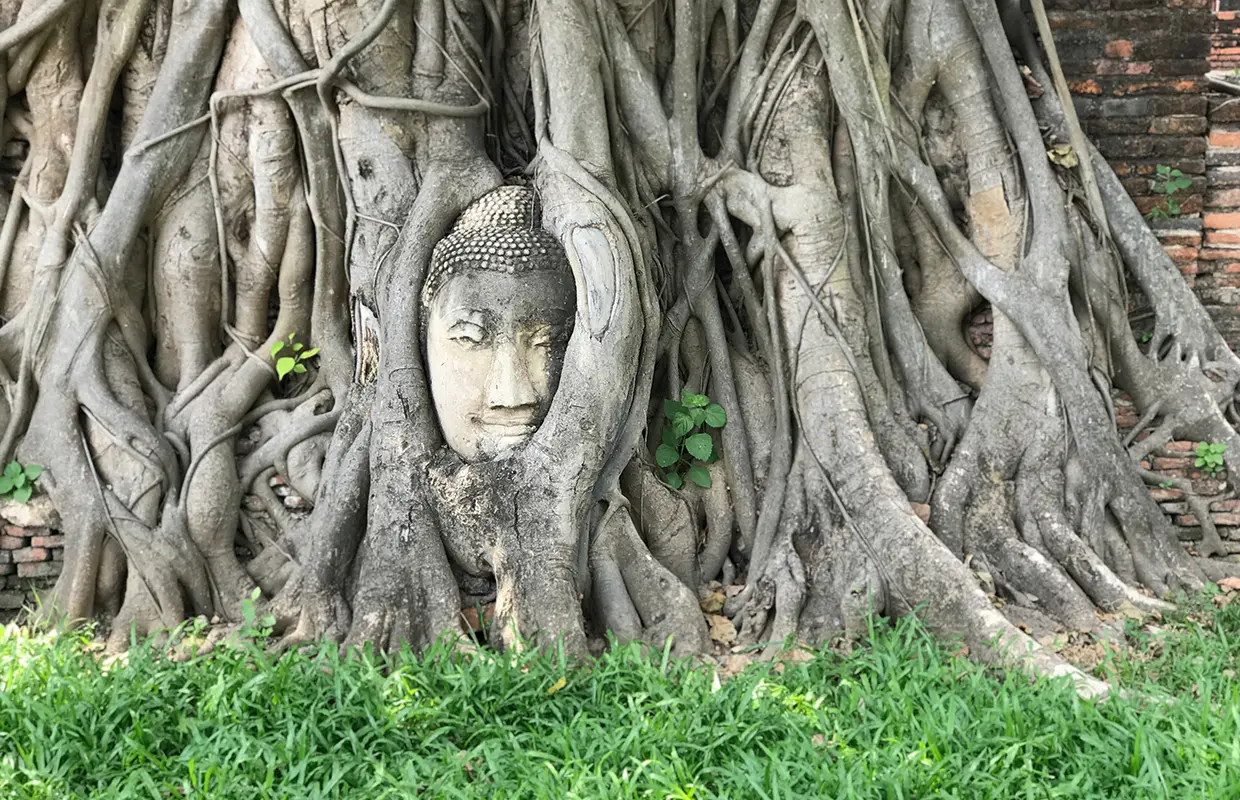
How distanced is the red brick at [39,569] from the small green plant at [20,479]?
29 centimetres

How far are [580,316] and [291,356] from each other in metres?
1.36

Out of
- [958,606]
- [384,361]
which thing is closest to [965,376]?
[958,606]

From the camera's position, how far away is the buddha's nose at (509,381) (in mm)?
3414

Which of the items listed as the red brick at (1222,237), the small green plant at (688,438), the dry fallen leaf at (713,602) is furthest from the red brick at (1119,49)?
the dry fallen leaf at (713,602)

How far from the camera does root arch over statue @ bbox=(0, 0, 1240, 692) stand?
3475mm

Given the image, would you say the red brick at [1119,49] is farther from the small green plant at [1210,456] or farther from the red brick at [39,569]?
the red brick at [39,569]

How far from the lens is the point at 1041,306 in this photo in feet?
12.7

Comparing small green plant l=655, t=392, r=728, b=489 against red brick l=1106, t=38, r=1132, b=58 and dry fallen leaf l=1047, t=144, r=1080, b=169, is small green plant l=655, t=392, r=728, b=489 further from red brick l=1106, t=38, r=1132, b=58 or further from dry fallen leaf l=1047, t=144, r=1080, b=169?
red brick l=1106, t=38, r=1132, b=58

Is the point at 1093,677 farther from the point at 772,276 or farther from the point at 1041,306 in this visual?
the point at 772,276

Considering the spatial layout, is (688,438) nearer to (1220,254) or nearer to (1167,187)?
(1167,187)

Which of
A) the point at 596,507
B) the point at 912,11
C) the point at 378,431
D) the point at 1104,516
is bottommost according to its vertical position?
the point at 1104,516

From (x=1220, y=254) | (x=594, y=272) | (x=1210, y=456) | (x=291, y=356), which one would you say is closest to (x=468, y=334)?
(x=594, y=272)

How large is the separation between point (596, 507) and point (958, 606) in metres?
1.20

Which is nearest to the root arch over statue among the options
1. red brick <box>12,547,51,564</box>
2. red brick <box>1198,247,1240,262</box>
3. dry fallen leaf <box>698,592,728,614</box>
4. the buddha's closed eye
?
the buddha's closed eye
